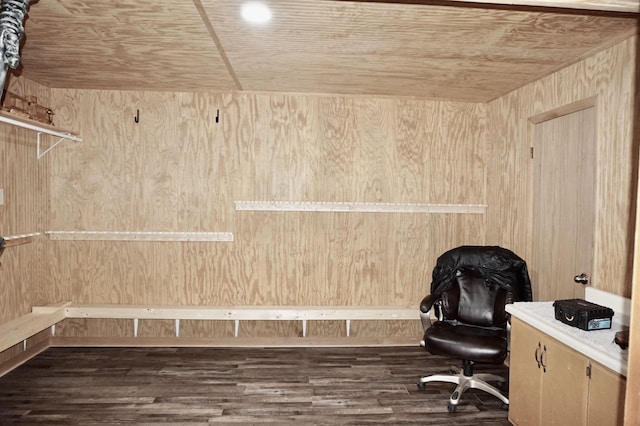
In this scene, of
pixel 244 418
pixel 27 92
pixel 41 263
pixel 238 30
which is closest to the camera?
pixel 238 30

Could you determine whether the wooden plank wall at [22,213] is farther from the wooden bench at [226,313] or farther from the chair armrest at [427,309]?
the chair armrest at [427,309]

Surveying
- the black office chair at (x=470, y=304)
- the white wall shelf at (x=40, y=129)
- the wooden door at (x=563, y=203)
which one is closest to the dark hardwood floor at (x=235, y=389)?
the black office chair at (x=470, y=304)

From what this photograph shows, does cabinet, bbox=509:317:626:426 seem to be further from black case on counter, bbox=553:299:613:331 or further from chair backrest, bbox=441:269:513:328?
chair backrest, bbox=441:269:513:328

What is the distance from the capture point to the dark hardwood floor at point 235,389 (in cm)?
283

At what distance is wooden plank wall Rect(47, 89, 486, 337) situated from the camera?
13.4 feet

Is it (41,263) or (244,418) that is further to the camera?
(41,263)

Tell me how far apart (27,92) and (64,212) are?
44.0 inches

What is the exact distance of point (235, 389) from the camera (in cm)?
322

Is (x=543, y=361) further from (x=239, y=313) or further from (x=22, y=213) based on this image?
(x=22, y=213)

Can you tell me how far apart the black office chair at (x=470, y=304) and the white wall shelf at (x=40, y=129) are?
11.0 feet

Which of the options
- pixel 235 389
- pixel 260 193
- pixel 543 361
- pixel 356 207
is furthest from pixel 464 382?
pixel 260 193

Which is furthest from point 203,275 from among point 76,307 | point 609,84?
point 609,84

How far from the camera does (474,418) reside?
2.85 meters

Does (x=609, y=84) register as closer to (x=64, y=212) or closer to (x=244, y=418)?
(x=244, y=418)
